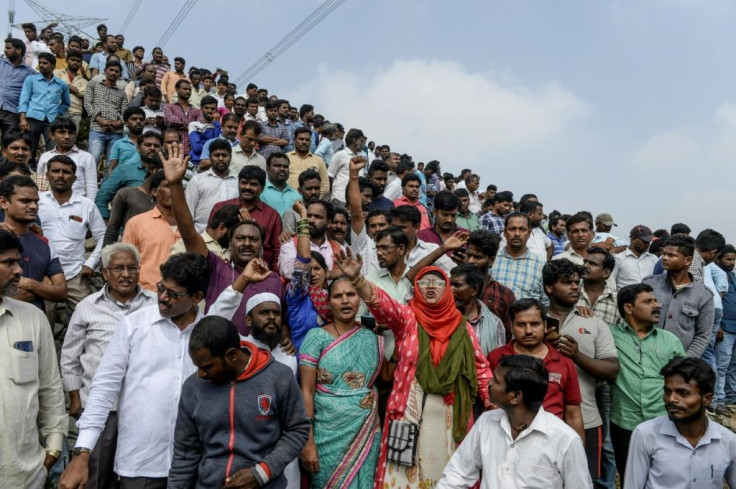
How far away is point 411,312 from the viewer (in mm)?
4062

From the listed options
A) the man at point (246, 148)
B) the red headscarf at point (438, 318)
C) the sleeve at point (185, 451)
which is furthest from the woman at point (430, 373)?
the man at point (246, 148)

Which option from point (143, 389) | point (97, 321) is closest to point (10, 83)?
Result: point (97, 321)

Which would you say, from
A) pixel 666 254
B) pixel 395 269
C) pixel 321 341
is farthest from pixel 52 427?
pixel 666 254

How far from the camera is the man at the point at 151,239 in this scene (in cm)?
517

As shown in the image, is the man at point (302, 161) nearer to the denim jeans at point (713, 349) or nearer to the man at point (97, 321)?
the man at point (97, 321)

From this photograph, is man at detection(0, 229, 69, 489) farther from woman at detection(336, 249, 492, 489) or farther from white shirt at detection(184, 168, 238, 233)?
white shirt at detection(184, 168, 238, 233)

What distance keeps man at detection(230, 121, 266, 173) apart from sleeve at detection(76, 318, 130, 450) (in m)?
4.81

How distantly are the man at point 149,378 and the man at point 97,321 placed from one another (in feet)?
1.58

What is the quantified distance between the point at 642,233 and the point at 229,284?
5.87m

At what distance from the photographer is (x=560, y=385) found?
3857mm

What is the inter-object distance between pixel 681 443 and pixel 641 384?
1.15 m

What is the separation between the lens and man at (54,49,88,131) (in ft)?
36.0

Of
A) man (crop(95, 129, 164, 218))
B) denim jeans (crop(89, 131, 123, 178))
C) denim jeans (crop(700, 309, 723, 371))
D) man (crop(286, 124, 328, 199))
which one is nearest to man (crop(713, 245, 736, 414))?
denim jeans (crop(700, 309, 723, 371))

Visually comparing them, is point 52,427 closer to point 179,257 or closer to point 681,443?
point 179,257
